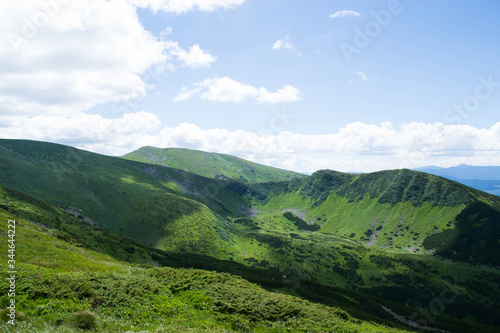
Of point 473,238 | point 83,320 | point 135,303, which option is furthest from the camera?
point 473,238

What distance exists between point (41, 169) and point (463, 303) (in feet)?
924

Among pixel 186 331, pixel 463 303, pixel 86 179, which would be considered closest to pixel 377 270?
pixel 463 303

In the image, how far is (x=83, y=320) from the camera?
56.2 ft

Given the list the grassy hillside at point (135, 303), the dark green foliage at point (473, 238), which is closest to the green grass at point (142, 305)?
the grassy hillside at point (135, 303)

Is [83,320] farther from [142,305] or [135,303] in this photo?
[142,305]

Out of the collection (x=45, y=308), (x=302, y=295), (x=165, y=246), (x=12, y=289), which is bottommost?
(x=165, y=246)

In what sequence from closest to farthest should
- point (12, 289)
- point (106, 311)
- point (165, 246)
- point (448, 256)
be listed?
1. point (12, 289)
2. point (106, 311)
3. point (165, 246)
4. point (448, 256)

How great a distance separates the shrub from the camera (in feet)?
55.1

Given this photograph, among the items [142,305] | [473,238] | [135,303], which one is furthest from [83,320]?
[473,238]

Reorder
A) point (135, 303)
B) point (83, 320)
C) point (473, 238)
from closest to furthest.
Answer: point (83, 320)
point (135, 303)
point (473, 238)

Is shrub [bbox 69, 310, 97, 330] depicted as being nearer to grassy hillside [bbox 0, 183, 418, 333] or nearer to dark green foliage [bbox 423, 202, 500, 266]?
grassy hillside [bbox 0, 183, 418, 333]

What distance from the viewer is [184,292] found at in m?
27.5

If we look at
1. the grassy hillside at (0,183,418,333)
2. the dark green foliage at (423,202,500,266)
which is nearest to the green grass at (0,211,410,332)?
the grassy hillside at (0,183,418,333)

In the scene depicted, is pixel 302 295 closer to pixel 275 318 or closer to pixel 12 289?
pixel 275 318
